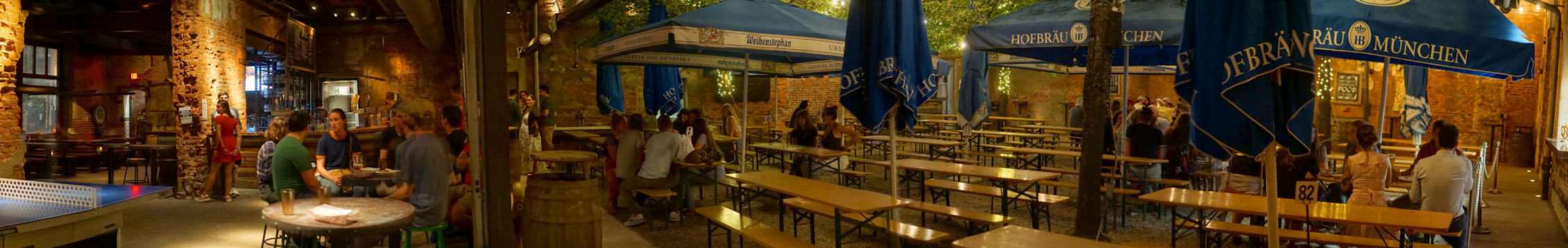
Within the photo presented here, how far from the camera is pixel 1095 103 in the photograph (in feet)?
18.9

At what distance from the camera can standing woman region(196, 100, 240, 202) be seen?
9070 mm

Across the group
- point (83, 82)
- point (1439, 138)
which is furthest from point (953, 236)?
point (83, 82)

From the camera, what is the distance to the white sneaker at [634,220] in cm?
732

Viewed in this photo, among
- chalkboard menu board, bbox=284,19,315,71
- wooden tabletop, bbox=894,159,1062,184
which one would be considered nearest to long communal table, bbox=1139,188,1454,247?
wooden tabletop, bbox=894,159,1062,184

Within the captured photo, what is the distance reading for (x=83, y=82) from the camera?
16.0 meters

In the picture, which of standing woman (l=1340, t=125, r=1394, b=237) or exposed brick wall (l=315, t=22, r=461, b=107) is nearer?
standing woman (l=1340, t=125, r=1394, b=237)

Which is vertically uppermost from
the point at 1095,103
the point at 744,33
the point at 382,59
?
the point at 382,59

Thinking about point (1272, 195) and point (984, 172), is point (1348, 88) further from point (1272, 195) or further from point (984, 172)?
point (1272, 195)

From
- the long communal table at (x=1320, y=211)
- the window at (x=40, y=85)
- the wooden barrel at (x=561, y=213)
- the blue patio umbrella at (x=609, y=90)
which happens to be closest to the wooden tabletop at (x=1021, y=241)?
the long communal table at (x=1320, y=211)

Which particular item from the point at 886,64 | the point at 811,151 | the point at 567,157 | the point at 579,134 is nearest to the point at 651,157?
the point at 567,157

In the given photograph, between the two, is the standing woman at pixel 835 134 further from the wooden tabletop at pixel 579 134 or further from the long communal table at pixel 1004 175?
the wooden tabletop at pixel 579 134

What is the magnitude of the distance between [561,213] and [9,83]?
20.3 ft

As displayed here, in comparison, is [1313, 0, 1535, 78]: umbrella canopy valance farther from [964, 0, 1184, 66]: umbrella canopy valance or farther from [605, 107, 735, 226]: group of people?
[605, 107, 735, 226]: group of people

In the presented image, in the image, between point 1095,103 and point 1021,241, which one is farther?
point 1095,103
